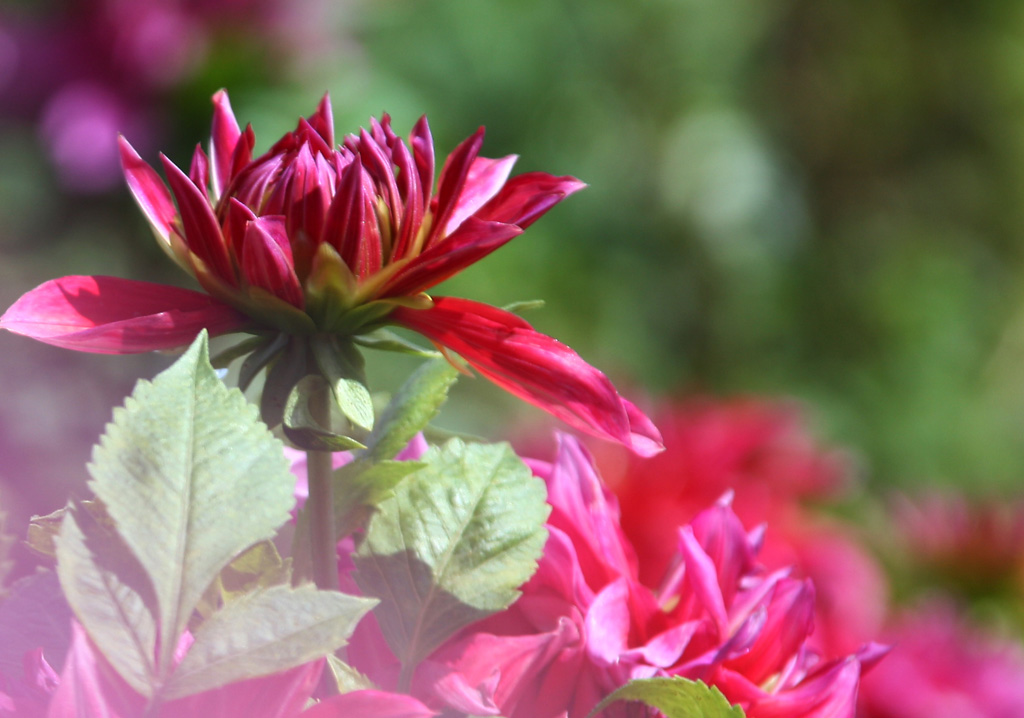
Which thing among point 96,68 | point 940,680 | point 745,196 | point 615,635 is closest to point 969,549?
point 940,680

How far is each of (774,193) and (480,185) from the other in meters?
1.71

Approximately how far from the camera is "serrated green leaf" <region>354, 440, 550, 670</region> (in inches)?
5.9

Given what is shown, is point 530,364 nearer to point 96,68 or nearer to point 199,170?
point 199,170

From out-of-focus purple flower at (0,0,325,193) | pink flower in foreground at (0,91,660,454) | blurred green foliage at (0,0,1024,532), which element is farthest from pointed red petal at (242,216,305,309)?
blurred green foliage at (0,0,1024,532)

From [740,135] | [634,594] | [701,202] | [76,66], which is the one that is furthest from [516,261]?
[634,594]

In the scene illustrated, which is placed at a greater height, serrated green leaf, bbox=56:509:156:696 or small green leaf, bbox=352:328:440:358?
small green leaf, bbox=352:328:440:358

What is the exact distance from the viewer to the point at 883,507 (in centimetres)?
130

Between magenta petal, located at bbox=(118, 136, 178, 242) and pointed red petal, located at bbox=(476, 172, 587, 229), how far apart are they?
48 mm

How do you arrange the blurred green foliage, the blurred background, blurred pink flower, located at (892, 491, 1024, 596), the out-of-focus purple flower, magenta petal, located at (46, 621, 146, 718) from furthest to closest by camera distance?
1. the blurred green foliage
2. the blurred background
3. the out-of-focus purple flower
4. blurred pink flower, located at (892, 491, 1024, 596)
5. magenta petal, located at (46, 621, 146, 718)

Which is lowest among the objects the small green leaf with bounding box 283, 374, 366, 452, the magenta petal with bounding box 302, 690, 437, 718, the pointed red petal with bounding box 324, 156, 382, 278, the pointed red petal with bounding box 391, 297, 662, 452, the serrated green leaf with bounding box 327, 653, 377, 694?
the magenta petal with bounding box 302, 690, 437, 718

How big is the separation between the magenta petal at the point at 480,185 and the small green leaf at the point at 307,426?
0.04m

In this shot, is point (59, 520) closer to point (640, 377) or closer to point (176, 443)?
point (176, 443)

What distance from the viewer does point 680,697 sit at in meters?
0.14

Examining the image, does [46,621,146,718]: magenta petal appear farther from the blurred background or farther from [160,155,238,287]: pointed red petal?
the blurred background
